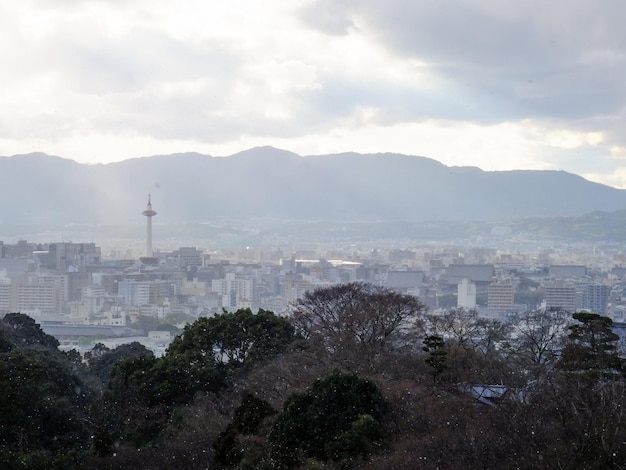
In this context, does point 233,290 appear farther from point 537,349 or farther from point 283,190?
Result: point 283,190

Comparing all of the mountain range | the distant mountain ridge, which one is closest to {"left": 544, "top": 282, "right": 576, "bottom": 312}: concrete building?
the mountain range

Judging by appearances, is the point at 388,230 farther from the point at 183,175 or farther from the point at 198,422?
the point at 198,422

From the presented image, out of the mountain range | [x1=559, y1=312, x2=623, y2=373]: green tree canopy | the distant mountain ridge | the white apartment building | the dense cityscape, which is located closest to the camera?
[x1=559, y1=312, x2=623, y2=373]: green tree canopy

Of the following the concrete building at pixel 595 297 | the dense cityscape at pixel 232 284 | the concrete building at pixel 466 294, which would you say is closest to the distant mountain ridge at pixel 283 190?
the dense cityscape at pixel 232 284

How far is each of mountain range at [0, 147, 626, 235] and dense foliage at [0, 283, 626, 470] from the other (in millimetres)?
89750

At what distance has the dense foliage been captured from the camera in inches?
282

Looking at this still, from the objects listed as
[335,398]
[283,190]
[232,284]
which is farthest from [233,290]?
[283,190]

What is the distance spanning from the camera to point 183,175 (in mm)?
117625

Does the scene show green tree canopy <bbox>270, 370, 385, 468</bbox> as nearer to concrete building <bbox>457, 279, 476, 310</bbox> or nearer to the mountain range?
concrete building <bbox>457, 279, 476, 310</bbox>

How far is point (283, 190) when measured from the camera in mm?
119062

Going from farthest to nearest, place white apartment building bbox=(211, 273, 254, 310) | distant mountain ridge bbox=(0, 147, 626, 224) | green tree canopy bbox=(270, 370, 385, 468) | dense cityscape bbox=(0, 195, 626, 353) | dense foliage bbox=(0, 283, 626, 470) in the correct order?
1. distant mountain ridge bbox=(0, 147, 626, 224)
2. white apartment building bbox=(211, 273, 254, 310)
3. dense cityscape bbox=(0, 195, 626, 353)
4. green tree canopy bbox=(270, 370, 385, 468)
5. dense foliage bbox=(0, 283, 626, 470)

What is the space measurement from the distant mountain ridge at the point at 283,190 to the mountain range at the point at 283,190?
0.42 feet

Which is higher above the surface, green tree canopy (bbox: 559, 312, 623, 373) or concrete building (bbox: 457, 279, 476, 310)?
green tree canopy (bbox: 559, 312, 623, 373)

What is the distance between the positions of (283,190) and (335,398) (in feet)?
363
